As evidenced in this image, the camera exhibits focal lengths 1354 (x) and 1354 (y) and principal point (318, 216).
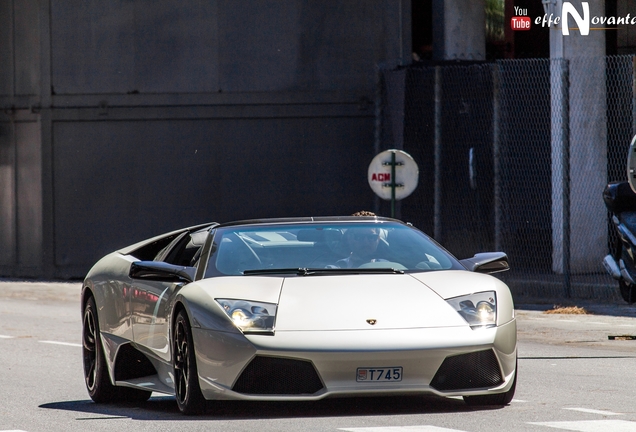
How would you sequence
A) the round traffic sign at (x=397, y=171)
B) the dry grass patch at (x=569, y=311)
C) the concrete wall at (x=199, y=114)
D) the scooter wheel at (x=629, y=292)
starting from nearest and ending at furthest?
the scooter wheel at (x=629, y=292), the dry grass patch at (x=569, y=311), the round traffic sign at (x=397, y=171), the concrete wall at (x=199, y=114)

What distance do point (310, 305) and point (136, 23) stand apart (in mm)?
19067

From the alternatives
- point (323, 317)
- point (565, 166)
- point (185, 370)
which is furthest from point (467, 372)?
point (565, 166)

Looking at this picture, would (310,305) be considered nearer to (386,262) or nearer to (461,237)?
(386,262)

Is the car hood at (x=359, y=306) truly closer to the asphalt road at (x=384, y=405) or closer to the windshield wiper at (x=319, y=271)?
the windshield wiper at (x=319, y=271)

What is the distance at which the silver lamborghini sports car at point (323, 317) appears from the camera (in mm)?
7402

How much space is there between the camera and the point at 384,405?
834cm

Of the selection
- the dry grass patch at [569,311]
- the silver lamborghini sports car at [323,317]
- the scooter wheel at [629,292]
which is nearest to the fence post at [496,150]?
the dry grass patch at [569,311]

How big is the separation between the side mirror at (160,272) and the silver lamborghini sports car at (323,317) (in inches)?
0.4

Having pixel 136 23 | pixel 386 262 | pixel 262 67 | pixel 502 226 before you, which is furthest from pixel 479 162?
pixel 386 262

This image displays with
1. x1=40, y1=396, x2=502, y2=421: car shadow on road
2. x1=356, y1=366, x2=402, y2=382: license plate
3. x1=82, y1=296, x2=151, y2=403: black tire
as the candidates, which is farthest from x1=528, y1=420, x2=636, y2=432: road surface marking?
x1=82, y1=296, x2=151, y2=403: black tire

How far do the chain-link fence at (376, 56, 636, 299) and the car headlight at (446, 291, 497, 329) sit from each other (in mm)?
12555

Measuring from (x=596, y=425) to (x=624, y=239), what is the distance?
7.57 metres

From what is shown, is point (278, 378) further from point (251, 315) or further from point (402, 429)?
point (402, 429)

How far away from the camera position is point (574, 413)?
318 inches
